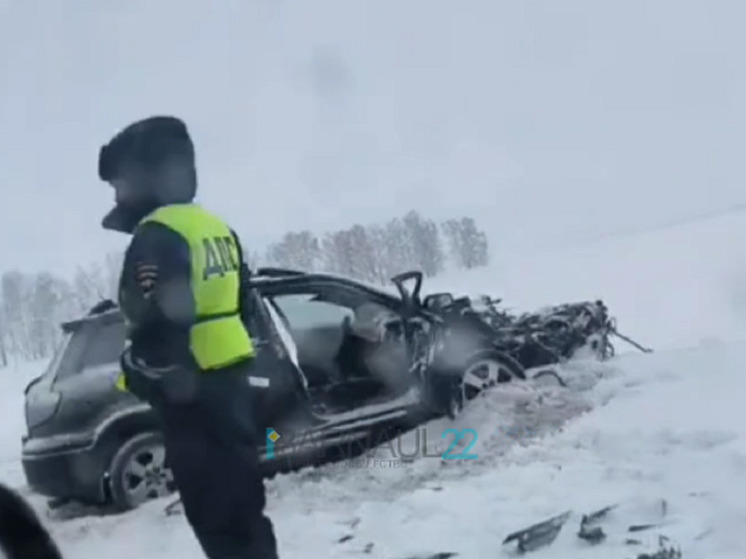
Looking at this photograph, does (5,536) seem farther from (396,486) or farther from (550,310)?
(550,310)

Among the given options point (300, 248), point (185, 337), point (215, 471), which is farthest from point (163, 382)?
point (300, 248)

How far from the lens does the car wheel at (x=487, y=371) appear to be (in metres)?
6.99

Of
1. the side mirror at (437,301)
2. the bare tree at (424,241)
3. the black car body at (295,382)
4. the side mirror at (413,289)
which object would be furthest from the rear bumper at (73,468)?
the bare tree at (424,241)

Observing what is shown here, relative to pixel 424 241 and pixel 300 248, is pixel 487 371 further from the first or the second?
pixel 424 241

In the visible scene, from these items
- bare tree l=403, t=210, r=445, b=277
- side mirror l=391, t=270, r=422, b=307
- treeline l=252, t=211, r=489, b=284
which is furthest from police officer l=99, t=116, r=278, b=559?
bare tree l=403, t=210, r=445, b=277

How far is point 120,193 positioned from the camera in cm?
290

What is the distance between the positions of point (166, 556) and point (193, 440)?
2.39 meters

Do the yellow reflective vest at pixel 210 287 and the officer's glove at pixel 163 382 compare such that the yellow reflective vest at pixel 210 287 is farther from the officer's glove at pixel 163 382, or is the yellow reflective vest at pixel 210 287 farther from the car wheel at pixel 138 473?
the car wheel at pixel 138 473

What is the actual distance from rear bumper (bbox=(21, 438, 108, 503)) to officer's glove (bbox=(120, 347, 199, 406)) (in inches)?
141

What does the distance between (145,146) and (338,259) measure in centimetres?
5111

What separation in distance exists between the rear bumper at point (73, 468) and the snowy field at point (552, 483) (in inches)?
8.2

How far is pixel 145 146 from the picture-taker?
→ 2.85 m

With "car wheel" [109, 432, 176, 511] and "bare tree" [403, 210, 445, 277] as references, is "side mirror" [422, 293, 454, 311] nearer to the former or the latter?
"car wheel" [109, 432, 176, 511]

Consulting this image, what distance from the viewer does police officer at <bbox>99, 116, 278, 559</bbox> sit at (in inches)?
109
